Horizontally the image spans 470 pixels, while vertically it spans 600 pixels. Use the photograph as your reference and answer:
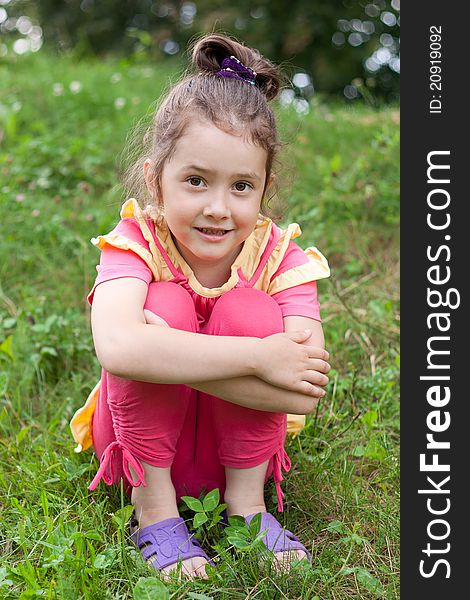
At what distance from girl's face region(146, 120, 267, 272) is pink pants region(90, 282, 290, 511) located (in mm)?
112

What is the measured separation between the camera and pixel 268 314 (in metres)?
1.68

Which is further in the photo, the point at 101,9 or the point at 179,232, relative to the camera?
the point at 101,9

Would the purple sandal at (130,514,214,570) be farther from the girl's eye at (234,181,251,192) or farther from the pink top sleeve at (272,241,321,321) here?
the girl's eye at (234,181,251,192)

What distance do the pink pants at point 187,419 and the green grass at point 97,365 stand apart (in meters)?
0.15

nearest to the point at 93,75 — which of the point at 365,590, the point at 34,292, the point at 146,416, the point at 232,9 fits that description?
the point at 34,292

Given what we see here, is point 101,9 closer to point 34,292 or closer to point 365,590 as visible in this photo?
point 34,292

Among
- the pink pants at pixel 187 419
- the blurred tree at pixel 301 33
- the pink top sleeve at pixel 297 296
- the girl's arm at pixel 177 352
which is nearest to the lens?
the girl's arm at pixel 177 352

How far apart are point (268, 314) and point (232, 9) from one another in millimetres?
6920

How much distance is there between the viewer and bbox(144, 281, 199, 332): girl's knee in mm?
1632

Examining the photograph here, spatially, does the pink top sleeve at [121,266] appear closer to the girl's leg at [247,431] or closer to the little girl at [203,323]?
the little girl at [203,323]

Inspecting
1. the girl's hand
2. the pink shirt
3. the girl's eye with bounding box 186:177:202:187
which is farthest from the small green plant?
the girl's eye with bounding box 186:177:202:187

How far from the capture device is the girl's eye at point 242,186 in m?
1.70

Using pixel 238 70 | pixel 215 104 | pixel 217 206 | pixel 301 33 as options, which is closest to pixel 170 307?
pixel 217 206

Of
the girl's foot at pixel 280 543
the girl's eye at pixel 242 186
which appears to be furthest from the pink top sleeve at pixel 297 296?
the girl's foot at pixel 280 543
